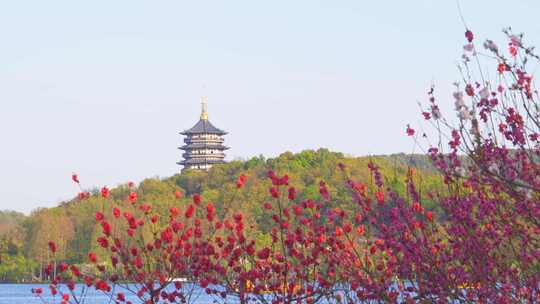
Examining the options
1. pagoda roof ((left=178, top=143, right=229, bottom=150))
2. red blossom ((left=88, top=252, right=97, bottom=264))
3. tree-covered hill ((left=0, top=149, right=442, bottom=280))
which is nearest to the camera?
red blossom ((left=88, top=252, right=97, bottom=264))

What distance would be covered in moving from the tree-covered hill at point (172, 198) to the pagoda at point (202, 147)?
8.56 metres

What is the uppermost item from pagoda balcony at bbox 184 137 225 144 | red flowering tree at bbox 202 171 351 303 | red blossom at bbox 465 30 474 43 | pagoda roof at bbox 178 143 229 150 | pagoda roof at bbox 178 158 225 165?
pagoda balcony at bbox 184 137 225 144

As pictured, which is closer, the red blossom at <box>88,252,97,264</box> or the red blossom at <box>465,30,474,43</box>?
the red blossom at <box>465,30,474,43</box>

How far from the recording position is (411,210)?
6.15 meters

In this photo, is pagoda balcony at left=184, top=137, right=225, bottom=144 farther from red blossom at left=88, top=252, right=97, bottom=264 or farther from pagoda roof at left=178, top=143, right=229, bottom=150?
red blossom at left=88, top=252, right=97, bottom=264

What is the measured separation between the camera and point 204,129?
302 ft

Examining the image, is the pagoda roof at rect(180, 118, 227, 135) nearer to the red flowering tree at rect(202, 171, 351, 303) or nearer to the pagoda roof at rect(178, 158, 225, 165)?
the pagoda roof at rect(178, 158, 225, 165)

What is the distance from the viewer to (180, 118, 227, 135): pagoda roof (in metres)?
92.1

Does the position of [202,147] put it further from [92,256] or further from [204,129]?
[92,256]

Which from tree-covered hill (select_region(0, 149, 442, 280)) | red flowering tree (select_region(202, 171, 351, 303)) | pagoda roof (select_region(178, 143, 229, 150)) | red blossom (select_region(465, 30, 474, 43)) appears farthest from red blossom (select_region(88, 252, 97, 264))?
pagoda roof (select_region(178, 143, 229, 150))

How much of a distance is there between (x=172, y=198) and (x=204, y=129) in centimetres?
2359

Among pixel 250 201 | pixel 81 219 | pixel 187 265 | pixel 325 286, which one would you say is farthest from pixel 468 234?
pixel 81 219

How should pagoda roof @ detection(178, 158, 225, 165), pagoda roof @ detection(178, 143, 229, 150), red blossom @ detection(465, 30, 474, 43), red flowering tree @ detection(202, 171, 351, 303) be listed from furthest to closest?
pagoda roof @ detection(178, 143, 229, 150) → pagoda roof @ detection(178, 158, 225, 165) → red flowering tree @ detection(202, 171, 351, 303) → red blossom @ detection(465, 30, 474, 43)

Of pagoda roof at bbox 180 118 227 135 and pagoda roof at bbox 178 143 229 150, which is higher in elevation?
pagoda roof at bbox 180 118 227 135
